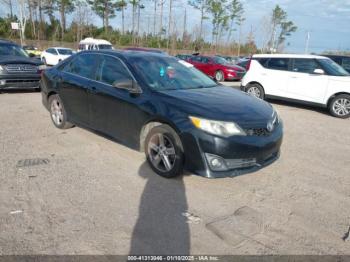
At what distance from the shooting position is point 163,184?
4043 mm

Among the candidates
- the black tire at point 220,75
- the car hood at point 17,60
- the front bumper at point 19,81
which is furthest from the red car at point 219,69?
the front bumper at point 19,81

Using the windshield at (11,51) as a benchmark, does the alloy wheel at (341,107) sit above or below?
below

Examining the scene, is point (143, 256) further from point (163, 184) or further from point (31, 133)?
point (31, 133)

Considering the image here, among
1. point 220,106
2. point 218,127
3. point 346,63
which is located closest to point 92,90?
point 220,106

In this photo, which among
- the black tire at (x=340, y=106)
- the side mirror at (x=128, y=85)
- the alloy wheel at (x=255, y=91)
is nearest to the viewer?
the side mirror at (x=128, y=85)

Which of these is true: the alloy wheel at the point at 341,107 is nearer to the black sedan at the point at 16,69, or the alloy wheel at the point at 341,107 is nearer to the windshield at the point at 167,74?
the windshield at the point at 167,74

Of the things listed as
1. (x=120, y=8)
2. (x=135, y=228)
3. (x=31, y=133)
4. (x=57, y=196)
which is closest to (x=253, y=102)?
(x=135, y=228)

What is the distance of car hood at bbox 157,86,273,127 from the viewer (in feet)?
12.6

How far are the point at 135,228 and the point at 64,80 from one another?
366 centimetres

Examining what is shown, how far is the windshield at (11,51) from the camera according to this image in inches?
406

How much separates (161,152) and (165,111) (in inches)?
22.2

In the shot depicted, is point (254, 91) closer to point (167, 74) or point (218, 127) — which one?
point (167, 74)

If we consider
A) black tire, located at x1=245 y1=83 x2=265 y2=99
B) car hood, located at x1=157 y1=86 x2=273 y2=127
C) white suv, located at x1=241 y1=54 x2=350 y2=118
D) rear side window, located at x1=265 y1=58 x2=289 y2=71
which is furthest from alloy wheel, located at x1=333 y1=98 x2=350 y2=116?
car hood, located at x1=157 y1=86 x2=273 y2=127

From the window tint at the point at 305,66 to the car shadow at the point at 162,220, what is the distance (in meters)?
7.19
